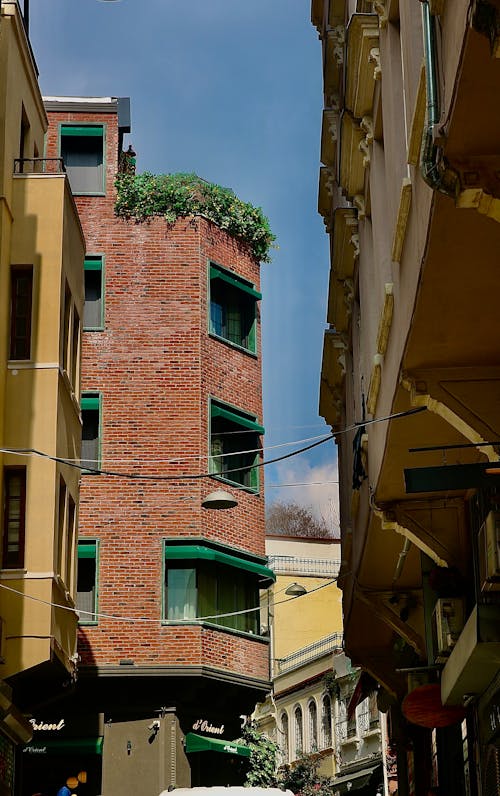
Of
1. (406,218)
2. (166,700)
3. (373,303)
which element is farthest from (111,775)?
(406,218)

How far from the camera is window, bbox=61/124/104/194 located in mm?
33812

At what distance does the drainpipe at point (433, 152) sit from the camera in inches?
324

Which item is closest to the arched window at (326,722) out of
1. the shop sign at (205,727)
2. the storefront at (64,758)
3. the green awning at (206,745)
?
the green awning at (206,745)

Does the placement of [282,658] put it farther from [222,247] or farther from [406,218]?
[406,218]

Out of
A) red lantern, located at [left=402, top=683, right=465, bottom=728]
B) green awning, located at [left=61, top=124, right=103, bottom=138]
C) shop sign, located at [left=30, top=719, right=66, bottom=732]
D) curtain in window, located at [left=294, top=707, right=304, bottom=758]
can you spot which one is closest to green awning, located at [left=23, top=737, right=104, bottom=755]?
shop sign, located at [left=30, top=719, right=66, bottom=732]

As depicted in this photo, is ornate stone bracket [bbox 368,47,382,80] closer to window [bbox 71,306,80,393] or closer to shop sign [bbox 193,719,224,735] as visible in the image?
window [bbox 71,306,80,393]

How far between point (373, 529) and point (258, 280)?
17.9 m

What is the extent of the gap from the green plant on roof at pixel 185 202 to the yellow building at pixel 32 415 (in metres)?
9.82

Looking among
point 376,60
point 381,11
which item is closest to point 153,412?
point 376,60

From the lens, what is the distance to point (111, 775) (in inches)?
1168

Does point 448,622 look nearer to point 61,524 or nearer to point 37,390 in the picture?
point 61,524

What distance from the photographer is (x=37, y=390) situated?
68.6ft

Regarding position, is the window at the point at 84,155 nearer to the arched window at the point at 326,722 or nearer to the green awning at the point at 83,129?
the green awning at the point at 83,129

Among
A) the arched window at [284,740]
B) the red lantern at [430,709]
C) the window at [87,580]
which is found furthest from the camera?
the arched window at [284,740]
